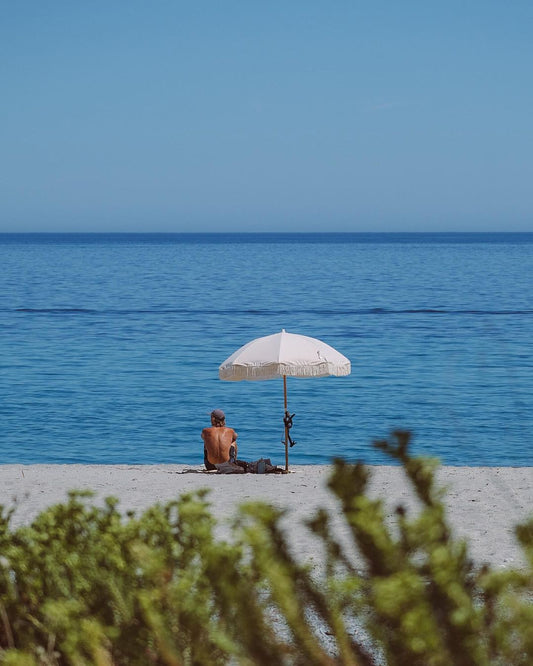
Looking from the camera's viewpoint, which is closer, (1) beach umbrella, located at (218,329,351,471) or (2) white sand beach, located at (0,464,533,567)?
(2) white sand beach, located at (0,464,533,567)

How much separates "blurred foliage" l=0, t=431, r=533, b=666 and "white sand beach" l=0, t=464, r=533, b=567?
4.04m

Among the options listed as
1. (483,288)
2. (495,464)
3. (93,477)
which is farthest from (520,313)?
(93,477)

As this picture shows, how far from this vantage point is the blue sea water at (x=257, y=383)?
18.2 meters

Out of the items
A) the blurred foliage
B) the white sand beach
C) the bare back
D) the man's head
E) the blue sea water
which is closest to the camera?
the blurred foliage

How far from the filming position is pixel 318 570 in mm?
6965

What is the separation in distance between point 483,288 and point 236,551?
61323 mm

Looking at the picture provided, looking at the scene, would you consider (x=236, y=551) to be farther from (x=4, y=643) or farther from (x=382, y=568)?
(x=4, y=643)

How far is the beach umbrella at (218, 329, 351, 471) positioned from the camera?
13.6 metres

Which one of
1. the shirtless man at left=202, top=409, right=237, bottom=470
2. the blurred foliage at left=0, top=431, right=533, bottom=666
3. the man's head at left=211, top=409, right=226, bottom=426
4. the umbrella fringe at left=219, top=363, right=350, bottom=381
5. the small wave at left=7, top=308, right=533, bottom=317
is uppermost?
the blurred foliage at left=0, top=431, right=533, bottom=666

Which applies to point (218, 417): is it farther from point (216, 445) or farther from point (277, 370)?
point (277, 370)

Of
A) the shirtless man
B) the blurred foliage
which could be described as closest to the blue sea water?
the blurred foliage

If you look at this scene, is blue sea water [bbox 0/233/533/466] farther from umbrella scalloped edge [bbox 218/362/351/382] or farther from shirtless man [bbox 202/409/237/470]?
shirtless man [bbox 202/409/237/470]

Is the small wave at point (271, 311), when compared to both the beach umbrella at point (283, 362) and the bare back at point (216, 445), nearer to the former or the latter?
the beach umbrella at point (283, 362)

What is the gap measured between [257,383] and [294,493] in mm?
16701
